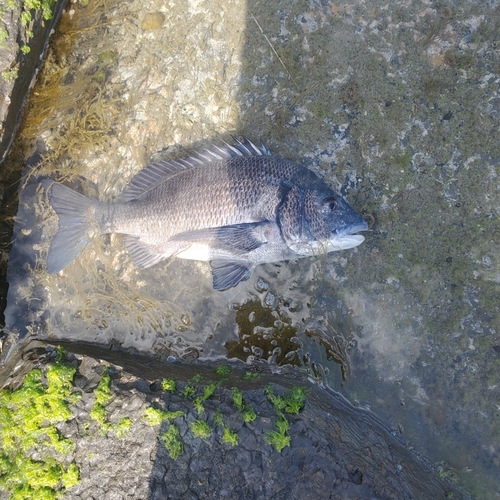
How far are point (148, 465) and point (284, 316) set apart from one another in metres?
1.93

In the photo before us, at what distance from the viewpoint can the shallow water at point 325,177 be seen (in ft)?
12.9

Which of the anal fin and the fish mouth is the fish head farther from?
the anal fin

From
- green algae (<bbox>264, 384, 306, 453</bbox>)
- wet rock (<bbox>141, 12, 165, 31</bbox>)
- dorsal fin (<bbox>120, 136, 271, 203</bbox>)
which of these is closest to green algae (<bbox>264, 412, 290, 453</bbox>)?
green algae (<bbox>264, 384, 306, 453</bbox>)

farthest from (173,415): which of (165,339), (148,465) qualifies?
(165,339)

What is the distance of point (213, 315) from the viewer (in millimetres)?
4188

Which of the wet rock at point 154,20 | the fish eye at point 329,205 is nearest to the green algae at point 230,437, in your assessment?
the fish eye at point 329,205

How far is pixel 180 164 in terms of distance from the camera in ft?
13.1

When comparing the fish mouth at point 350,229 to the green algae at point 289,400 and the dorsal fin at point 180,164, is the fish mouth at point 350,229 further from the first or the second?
the green algae at point 289,400

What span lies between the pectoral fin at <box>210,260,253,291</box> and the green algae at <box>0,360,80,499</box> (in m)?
1.64

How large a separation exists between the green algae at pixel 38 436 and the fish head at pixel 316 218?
8.32 ft

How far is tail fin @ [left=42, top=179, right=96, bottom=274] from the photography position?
4.01 meters

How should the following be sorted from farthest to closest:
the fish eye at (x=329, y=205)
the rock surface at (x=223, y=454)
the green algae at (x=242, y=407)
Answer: the fish eye at (x=329, y=205)
the green algae at (x=242, y=407)
the rock surface at (x=223, y=454)

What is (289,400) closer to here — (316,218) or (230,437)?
(230,437)

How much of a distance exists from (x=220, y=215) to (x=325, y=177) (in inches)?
50.9
